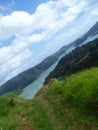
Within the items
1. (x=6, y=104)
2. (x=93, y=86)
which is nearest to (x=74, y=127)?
(x=93, y=86)

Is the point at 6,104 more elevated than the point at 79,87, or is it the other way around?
the point at 6,104

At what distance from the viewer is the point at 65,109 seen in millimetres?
31453

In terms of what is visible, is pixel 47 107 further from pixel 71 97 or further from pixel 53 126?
pixel 53 126

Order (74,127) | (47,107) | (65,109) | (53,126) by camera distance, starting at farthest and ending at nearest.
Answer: (47,107) → (65,109) → (53,126) → (74,127)

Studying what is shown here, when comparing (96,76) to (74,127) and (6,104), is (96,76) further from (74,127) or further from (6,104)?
(6,104)

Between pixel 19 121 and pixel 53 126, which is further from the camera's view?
pixel 19 121

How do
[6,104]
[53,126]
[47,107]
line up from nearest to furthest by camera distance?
[53,126], [47,107], [6,104]

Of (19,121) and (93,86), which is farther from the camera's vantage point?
(19,121)

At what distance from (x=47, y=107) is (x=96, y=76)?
9.72 metres

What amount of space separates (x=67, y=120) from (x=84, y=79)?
4797 mm

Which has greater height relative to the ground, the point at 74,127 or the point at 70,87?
the point at 70,87

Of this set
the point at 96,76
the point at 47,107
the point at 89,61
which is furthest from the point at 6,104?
the point at 89,61

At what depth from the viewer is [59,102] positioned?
115 ft

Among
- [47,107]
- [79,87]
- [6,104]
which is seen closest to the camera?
[79,87]
